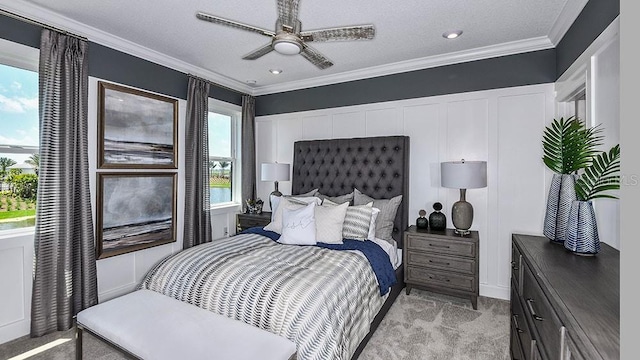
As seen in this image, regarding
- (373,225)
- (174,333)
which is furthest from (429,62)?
(174,333)

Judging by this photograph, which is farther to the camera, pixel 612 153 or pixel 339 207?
pixel 339 207

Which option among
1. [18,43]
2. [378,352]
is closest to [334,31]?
[378,352]

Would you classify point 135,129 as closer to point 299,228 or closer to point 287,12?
point 299,228

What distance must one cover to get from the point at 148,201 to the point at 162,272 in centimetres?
A: 133

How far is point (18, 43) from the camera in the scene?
2.38 metres

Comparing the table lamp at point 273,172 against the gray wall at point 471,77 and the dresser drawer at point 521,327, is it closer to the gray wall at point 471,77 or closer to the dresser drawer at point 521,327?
the gray wall at point 471,77

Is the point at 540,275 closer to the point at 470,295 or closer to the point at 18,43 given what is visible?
the point at 470,295

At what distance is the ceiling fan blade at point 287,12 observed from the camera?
1758mm

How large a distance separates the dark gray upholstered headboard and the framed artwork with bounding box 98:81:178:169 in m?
1.60

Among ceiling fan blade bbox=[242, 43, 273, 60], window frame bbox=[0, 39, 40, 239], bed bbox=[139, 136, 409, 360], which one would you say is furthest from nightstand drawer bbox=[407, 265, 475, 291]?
window frame bbox=[0, 39, 40, 239]

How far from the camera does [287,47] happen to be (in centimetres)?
204

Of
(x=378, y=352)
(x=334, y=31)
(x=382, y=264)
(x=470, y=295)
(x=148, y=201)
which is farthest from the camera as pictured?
(x=148, y=201)

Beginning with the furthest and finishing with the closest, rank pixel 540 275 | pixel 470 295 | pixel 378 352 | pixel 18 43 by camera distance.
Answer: pixel 470 295
pixel 18 43
pixel 378 352
pixel 540 275

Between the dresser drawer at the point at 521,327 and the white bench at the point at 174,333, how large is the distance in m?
1.23
